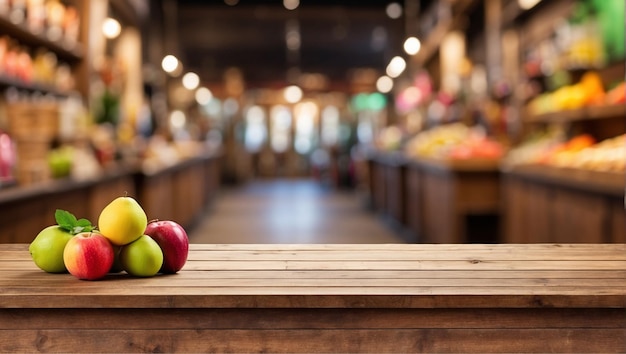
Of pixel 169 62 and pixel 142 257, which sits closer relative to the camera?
pixel 142 257

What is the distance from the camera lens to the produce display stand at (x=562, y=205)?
4512 millimetres

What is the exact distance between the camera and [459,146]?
8055mm

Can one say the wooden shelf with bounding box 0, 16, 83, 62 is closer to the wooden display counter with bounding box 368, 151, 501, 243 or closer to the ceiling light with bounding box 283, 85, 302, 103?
the wooden display counter with bounding box 368, 151, 501, 243

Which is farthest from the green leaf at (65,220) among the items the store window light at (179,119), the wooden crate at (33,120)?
the store window light at (179,119)

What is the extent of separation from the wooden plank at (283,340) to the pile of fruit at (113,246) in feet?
0.54

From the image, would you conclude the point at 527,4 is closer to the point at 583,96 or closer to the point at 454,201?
the point at 583,96

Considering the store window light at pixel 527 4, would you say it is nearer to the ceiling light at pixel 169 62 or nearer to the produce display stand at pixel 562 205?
the produce display stand at pixel 562 205

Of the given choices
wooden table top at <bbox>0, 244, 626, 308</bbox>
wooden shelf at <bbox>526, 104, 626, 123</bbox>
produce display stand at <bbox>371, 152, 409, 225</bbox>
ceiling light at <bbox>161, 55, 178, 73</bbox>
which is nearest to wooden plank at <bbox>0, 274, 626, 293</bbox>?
wooden table top at <bbox>0, 244, 626, 308</bbox>

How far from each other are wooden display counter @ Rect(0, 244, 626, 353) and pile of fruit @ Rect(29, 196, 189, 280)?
2.4 inches

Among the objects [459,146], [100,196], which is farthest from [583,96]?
[100,196]

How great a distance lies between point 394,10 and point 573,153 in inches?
457

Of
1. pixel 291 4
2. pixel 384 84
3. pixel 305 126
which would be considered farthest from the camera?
pixel 305 126

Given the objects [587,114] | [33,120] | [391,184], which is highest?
[33,120]

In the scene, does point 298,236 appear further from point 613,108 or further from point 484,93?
point 613,108
